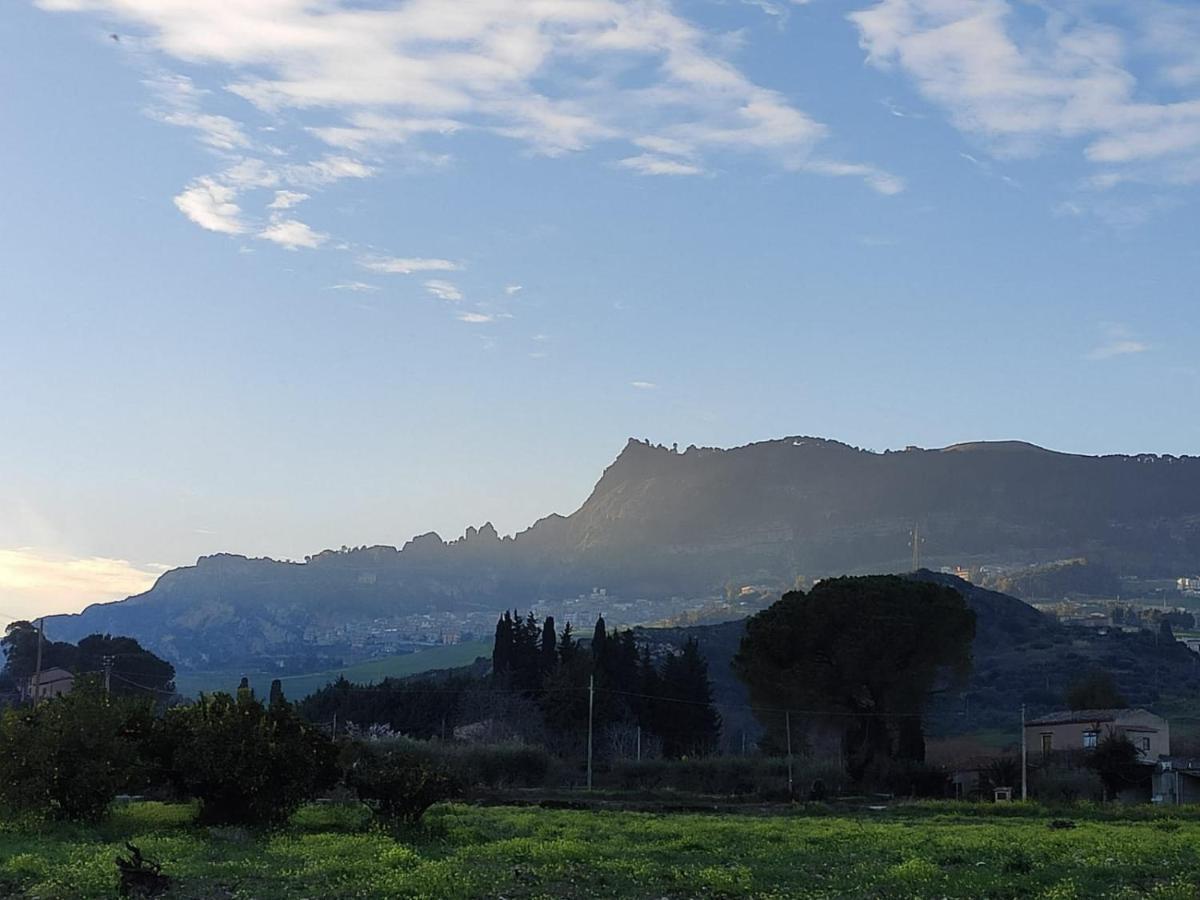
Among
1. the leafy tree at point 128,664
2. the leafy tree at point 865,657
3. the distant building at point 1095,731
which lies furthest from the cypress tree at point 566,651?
the leafy tree at point 128,664

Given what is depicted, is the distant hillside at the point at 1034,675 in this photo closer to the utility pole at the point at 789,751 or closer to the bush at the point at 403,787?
the utility pole at the point at 789,751

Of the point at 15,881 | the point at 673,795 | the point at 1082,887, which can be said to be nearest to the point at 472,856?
the point at 15,881

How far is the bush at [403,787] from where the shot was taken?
116 feet

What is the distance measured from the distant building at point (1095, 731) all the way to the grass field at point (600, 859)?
2075 inches

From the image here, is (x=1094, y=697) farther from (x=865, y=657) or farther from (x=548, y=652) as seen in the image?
(x=548, y=652)

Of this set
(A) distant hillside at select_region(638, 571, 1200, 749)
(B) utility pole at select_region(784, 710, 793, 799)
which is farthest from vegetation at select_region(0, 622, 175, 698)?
(B) utility pole at select_region(784, 710, 793, 799)

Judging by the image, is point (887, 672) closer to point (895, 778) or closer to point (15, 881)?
point (895, 778)

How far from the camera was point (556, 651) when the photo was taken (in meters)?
121

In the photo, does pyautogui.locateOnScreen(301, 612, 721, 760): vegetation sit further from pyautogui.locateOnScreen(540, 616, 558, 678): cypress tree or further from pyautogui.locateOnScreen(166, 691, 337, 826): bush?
pyautogui.locateOnScreen(166, 691, 337, 826): bush

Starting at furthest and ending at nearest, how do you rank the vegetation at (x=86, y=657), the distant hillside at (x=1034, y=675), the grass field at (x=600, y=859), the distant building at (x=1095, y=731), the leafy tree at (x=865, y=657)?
the distant hillside at (x=1034, y=675), the vegetation at (x=86, y=657), the distant building at (x=1095, y=731), the leafy tree at (x=865, y=657), the grass field at (x=600, y=859)

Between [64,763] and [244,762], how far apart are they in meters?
4.46

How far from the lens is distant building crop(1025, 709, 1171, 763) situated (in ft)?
303

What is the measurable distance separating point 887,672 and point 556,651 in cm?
4291

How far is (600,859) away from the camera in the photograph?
28.9 m
